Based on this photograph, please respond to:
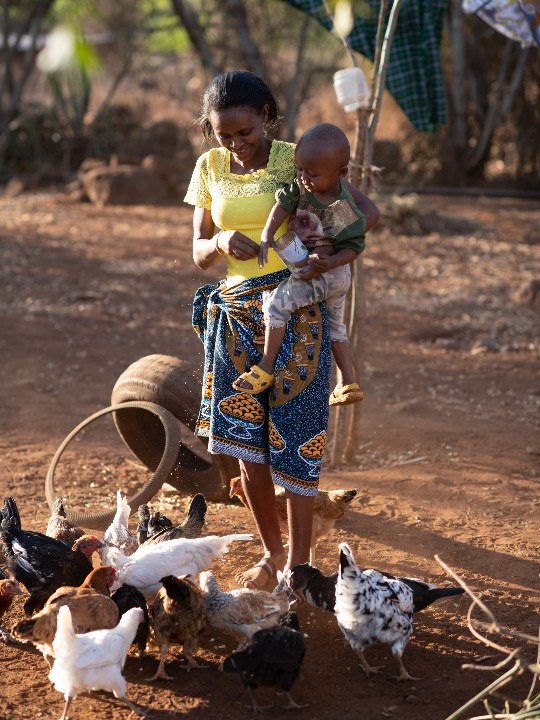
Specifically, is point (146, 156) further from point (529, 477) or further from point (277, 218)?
point (277, 218)

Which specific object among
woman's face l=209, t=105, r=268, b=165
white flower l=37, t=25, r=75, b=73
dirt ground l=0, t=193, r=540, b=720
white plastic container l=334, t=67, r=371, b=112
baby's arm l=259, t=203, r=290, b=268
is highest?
white flower l=37, t=25, r=75, b=73

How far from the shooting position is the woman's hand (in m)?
3.68

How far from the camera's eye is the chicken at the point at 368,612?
141 inches

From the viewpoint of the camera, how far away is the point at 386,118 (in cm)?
1691

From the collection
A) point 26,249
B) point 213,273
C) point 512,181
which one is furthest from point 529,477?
point 512,181

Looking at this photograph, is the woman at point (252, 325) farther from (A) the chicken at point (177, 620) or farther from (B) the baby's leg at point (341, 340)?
(A) the chicken at point (177, 620)

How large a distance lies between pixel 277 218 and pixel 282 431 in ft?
2.92

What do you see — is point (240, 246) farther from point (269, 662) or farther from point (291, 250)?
point (269, 662)

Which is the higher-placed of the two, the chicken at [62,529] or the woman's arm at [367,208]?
the woman's arm at [367,208]

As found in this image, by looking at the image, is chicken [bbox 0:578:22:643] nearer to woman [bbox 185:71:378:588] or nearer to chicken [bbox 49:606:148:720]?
chicken [bbox 49:606:148:720]

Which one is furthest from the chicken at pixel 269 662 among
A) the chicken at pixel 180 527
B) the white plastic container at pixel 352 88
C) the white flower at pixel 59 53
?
the white flower at pixel 59 53

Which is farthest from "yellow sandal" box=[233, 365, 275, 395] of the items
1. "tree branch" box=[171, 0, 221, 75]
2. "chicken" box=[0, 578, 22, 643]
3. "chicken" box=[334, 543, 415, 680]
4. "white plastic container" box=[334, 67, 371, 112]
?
"tree branch" box=[171, 0, 221, 75]

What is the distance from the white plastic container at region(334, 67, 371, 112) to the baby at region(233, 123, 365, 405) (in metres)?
1.80

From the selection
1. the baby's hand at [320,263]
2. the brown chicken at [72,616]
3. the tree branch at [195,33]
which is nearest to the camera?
the brown chicken at [72,616]
